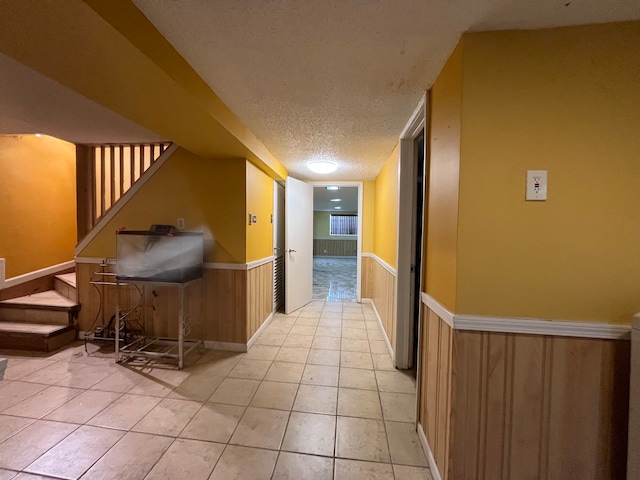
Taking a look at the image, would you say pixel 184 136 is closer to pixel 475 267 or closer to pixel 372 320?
pixel 475 267

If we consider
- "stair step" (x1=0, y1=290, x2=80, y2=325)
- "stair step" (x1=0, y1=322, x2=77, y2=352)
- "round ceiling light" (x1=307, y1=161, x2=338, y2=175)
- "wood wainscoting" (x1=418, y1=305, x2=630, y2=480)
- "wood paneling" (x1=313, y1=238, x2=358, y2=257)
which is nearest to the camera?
"wood wainscoting" (x1=418, y1=305, x2=630, y2=480)

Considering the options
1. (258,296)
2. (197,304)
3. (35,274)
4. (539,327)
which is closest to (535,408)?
(539,327)

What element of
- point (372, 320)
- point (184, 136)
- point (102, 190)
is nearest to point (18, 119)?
point (102, 190)

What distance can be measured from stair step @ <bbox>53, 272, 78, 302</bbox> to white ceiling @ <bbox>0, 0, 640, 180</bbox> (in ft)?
5.52

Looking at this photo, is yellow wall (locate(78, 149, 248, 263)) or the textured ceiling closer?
the textured ceiling

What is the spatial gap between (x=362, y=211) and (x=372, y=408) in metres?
2.98

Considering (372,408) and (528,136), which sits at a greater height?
(528,136)

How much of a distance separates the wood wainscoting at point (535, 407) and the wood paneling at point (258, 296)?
204 centimetres

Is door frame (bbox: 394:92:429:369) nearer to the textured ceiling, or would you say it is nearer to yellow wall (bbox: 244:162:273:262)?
the textured ceiling

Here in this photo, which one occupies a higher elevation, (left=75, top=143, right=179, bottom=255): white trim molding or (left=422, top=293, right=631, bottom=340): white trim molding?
(left=75, top=143, right=179, bottom=255): white trim molding

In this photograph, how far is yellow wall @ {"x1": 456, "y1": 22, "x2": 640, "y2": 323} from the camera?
1042 mm

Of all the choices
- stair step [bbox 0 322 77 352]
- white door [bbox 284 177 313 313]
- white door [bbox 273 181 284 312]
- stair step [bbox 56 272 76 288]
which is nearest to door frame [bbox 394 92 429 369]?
white door [bbox 284 177 313 313]

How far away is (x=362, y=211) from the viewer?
14.1 feet

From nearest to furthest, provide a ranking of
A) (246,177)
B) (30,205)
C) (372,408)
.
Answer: (372,408)
(246,177)
(30,205)
